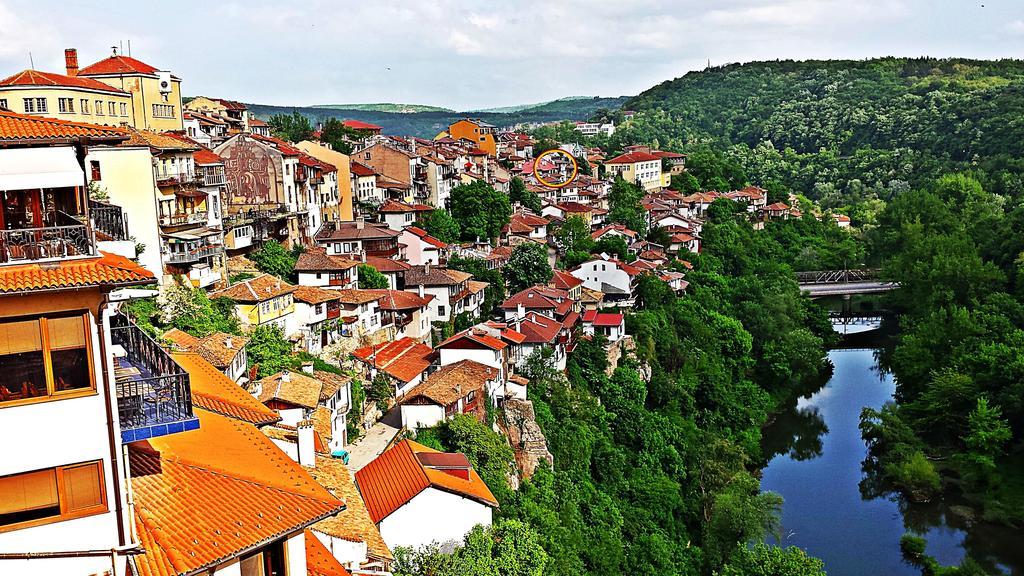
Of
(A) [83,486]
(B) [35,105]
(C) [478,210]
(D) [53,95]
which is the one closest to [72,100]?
(D) [53,95]

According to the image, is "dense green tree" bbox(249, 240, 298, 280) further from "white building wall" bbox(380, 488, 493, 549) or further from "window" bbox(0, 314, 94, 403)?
"window" bbox(0, 314, 94, 403)

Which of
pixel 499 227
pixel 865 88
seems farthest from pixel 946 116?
pixel 499 227

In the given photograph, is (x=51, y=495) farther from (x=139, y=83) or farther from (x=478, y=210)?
(x=478, y=210)

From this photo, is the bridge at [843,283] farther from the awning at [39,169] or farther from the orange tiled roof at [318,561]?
the awning at [39,169]

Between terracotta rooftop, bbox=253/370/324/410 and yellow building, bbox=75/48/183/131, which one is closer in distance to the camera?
terracotta rooftop, bbox=253/370/324/410

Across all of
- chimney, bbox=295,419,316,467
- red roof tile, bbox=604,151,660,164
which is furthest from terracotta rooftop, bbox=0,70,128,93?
red roof tile, bbox=604,151,660,164

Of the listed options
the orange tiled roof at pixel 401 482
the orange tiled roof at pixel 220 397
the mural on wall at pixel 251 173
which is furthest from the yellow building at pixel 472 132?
the orange tiled roof at pixel 220 397

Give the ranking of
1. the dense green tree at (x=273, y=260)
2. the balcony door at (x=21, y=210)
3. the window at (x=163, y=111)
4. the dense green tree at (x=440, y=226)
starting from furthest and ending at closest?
the dense green tree at (x=440, y=226)
the window at (x=163, y=111)
the dense green tree at (x=273, y=260)
the balcony door at (x=21, y=210)
